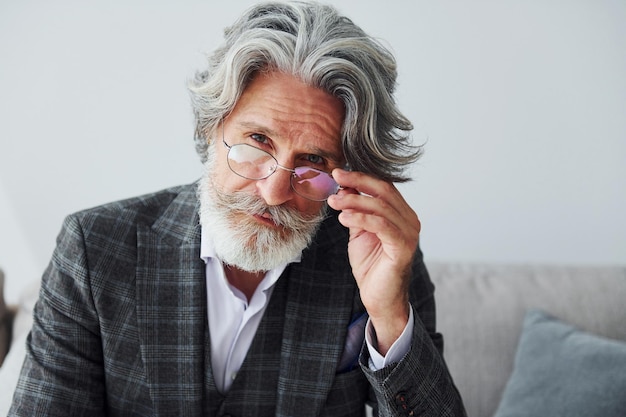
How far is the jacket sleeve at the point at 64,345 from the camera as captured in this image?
5.16 feet

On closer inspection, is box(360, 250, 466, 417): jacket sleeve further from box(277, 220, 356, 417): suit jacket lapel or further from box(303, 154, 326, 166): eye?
box(303, 154, 326, 166): eye

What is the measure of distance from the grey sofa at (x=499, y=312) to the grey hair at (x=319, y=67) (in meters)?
0.82

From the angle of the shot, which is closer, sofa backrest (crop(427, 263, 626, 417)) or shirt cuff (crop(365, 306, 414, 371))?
shirt cuff (crop(365, 306, 414, 371))

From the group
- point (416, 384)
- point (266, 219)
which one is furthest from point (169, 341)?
point (416, 384)

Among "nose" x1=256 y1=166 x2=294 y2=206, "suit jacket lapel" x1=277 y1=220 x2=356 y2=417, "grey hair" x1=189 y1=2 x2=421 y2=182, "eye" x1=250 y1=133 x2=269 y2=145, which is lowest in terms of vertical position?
"suit jacket lapel" x1=277 y1=220 x2=356 y2=417

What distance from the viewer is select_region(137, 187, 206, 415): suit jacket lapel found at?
166 centimetres

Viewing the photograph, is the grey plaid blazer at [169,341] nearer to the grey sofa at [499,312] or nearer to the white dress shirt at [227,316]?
the white dress shirt at [227,316]

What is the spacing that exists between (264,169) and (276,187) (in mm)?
53

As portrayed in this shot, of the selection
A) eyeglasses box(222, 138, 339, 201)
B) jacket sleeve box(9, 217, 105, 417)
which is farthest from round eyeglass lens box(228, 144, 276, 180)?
jacket sleeve box(9, 217, 105, 417)

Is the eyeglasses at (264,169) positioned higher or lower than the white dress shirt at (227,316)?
higher

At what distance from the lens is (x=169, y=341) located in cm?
167

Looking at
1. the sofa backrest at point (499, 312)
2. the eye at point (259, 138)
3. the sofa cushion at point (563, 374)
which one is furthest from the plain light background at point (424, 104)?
the eye at point (259, 138)

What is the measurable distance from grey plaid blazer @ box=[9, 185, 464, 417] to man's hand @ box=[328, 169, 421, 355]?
0.08 m

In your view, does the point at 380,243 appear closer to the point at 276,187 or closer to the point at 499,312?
the point at 276,187
